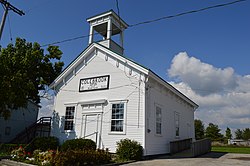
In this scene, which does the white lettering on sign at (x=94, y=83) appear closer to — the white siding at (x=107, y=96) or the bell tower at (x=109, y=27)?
the white siding at (x=107, y=96)

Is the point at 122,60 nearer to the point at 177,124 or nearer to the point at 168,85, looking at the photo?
the point at 168,85

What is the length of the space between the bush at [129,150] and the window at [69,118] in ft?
17.3

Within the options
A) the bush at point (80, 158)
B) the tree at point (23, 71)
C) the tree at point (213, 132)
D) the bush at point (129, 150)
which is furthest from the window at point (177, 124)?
the tree at point (213, 132)

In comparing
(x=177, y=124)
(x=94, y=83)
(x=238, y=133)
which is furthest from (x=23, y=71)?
(x=238, y=133)

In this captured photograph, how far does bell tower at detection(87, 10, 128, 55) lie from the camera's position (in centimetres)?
1728

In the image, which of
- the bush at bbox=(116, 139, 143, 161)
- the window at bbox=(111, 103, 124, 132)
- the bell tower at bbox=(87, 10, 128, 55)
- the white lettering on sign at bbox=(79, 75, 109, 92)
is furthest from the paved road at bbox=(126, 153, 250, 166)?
the bell tower at bbox=(87, 10, 128, 55)

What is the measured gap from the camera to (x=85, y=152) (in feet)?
33.8

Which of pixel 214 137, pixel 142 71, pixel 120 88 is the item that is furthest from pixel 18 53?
pixel 214 137

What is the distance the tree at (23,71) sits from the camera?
50.9 ft

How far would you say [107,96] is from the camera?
1520 centimetres

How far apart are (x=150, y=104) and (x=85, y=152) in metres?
5.48

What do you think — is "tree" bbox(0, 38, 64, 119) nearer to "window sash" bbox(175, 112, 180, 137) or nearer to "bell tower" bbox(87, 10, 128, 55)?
"bell tower" bbox(87, 10, 128, 55)

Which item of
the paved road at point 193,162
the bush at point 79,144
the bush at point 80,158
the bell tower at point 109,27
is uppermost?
the bell tower at point 109,27

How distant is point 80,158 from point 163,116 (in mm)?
7722
